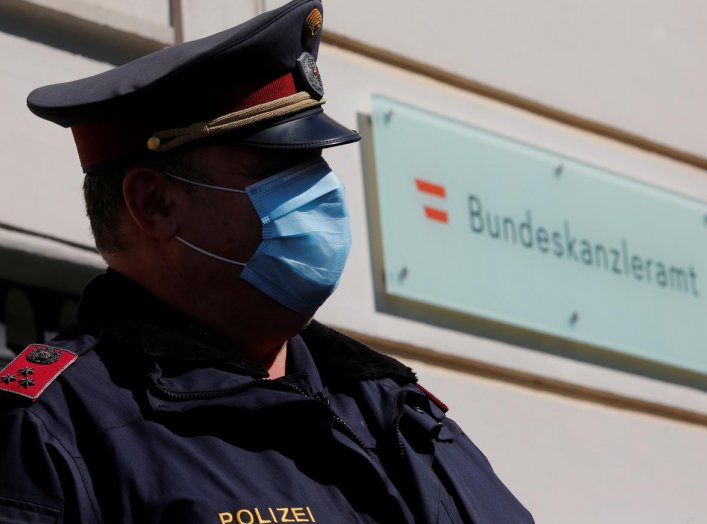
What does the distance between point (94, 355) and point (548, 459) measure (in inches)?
98.9

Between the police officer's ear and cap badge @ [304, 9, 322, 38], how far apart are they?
39 cm

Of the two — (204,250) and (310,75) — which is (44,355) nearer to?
(204,250)

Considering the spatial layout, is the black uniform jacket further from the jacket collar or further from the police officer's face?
the police officer's face

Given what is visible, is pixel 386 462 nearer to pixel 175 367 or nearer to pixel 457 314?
pixel 175 367

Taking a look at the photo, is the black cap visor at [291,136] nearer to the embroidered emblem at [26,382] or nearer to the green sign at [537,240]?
the embroidered emblem at [26,382]

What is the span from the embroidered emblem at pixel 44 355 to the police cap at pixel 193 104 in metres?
0.38

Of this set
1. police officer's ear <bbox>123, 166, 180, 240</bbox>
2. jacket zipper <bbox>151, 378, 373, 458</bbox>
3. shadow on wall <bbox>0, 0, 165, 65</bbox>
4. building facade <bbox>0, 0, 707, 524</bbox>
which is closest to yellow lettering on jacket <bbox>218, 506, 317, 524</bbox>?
jacket zipper <bbox>151, 378, 373, 458</bbox>

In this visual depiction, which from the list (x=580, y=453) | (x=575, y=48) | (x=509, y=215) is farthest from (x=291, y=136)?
(x=575, y=48)

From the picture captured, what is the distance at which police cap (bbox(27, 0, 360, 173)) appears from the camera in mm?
2410

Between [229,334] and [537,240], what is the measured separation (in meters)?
2.47

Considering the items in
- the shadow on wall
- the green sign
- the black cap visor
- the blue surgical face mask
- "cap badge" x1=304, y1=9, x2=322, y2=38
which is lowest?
the green sign

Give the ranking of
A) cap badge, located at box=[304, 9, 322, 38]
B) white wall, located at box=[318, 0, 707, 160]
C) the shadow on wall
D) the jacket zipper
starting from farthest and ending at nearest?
white wall, located at box=[318, 0, 707, 160] < the shadow on wall < cap badge, located at box=[304, 9, 322, 38] < the jacket zipper

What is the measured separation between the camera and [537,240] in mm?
4738

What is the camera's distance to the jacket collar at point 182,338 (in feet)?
7.35
